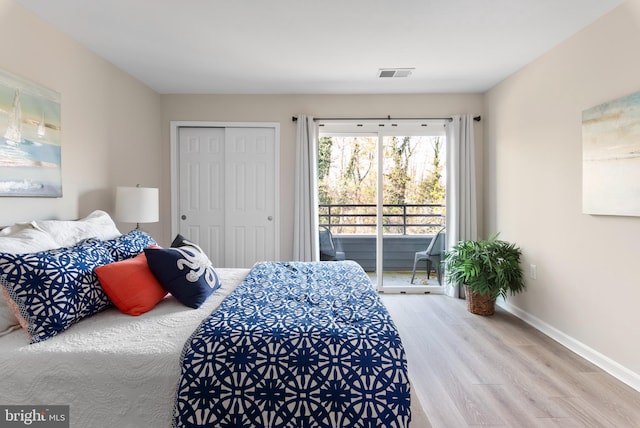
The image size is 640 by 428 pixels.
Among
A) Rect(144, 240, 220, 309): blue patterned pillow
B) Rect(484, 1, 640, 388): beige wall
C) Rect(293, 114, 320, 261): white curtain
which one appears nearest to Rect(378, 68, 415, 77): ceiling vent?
Rect(293, 114, 320, 261): white curtain

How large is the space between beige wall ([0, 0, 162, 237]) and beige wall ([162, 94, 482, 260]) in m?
0.31

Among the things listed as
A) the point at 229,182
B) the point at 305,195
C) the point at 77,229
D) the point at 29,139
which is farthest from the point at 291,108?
the point at 77,229

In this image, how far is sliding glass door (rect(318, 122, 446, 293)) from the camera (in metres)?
4.21

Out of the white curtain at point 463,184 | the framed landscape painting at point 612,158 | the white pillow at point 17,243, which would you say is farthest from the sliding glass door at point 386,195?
the white pillow at point 17,243

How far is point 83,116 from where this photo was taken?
279 centimetres

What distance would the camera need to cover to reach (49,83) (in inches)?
95.6

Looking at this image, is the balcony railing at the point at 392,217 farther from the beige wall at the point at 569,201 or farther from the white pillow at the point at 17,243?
the white pillow at the point at 17,243

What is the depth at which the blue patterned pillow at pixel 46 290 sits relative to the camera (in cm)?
143

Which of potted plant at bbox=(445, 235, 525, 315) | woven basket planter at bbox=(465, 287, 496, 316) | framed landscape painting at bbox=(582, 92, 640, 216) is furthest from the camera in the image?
woven basket planter at bbox=(465, 287, 496, 316)

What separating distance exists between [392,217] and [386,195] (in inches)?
11.6

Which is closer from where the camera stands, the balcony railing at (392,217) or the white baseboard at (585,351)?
the white baseboard at (585,351)

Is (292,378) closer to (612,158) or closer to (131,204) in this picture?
(131,204)

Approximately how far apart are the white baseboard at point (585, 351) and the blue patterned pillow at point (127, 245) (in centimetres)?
329

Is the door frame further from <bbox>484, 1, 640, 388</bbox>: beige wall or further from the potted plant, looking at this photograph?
<bbox>484, 1, 640, 388</bbox>: beige wall
